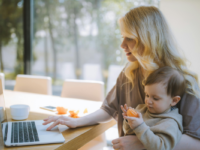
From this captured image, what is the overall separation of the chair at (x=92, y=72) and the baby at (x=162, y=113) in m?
2.40

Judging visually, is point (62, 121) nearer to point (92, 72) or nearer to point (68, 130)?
point (68, 130)

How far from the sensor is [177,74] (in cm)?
103

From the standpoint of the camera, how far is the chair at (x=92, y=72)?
11.4ft

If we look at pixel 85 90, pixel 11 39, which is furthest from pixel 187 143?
pixel 11 39

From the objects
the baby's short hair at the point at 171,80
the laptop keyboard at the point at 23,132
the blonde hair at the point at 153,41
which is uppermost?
the blonde hair at the point at 153,41

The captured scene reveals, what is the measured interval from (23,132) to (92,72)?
2619 mm

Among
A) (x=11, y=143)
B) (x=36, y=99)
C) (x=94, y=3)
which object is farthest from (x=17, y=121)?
(x=94, y=3)

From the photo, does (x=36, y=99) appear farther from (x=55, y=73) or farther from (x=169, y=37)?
(x=55, y=73)

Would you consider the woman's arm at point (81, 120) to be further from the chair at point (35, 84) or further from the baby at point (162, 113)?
the chair at point (35, 84)

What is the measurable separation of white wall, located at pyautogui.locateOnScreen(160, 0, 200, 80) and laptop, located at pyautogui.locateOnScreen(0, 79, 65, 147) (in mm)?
2068

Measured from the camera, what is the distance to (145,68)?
1178 mm

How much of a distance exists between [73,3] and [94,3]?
0.41 meters

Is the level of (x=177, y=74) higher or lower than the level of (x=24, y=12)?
Result: lower

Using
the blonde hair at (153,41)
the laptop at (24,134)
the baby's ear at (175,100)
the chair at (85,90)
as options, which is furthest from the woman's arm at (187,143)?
the chair at (85,90)
